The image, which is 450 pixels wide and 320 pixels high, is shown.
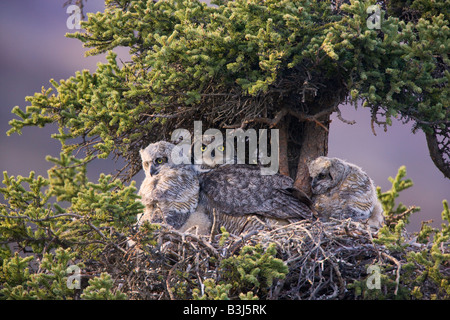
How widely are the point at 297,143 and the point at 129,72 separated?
6.39 feet

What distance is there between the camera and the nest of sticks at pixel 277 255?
439 cm

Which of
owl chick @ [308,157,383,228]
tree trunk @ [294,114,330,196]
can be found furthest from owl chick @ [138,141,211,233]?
tree trunk @ [294,114,330,196]

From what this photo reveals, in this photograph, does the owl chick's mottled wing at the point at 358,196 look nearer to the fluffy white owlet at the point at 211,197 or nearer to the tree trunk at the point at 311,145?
the fluffy white owlet at the point at 211,197

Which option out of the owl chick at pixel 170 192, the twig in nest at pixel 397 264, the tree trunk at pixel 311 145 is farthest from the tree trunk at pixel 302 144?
the twig in nest at pixel 397 264

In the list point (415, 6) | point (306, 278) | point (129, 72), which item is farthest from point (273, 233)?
point (415, 6)

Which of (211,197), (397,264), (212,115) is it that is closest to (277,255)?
(397,264)

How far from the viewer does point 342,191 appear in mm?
5543

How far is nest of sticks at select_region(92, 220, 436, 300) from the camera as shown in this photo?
4.39 metres

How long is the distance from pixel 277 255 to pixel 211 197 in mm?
1150

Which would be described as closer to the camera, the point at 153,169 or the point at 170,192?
the point at 170,192

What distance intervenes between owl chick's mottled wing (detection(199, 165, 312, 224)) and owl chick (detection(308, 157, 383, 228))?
0.74 ft

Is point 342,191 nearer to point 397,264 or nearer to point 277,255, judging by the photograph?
point 277,255

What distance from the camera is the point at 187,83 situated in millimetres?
5812
